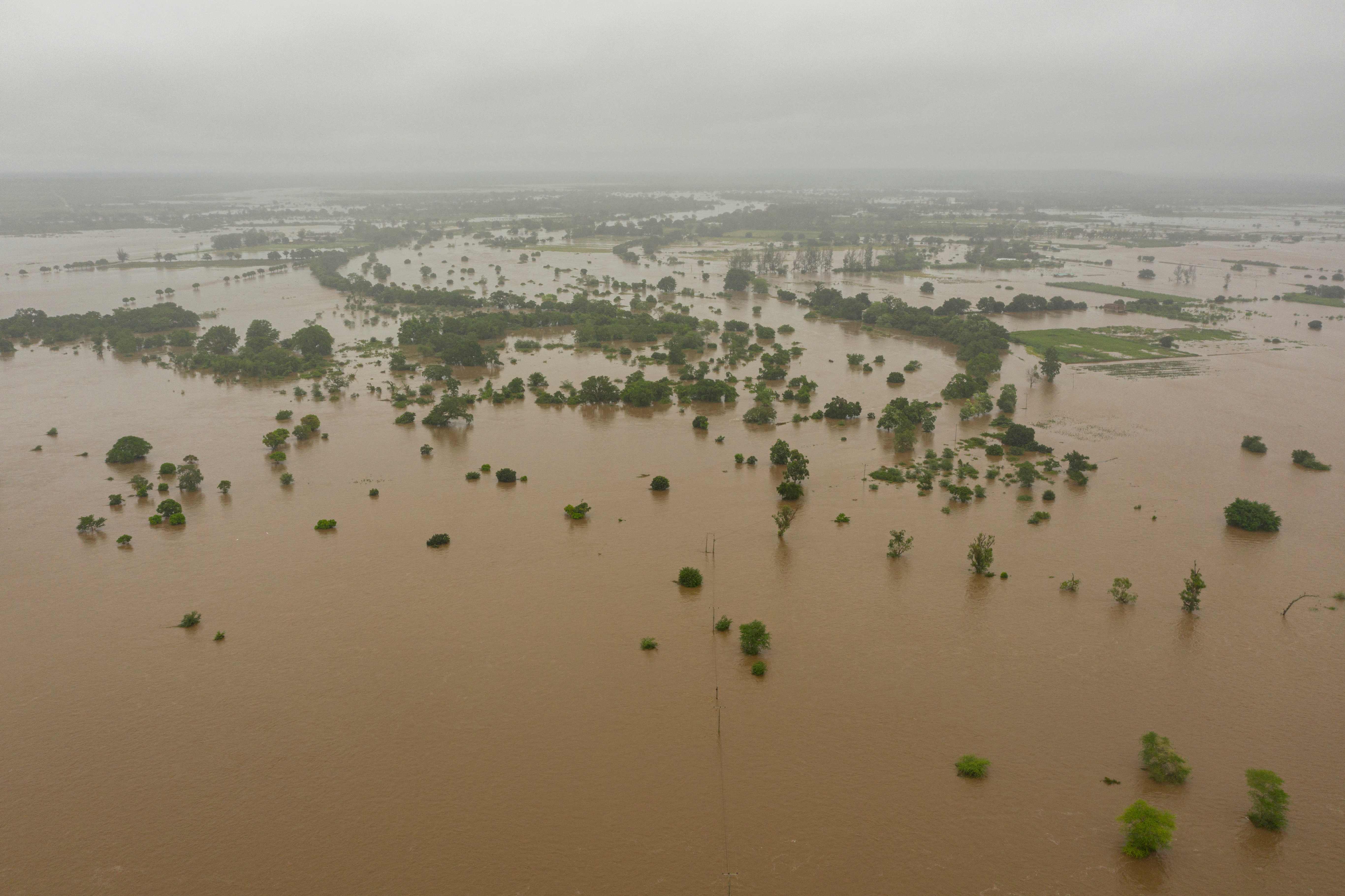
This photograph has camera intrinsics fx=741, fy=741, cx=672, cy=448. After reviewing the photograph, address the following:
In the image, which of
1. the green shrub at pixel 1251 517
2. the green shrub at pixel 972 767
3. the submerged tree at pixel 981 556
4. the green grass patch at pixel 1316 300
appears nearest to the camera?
the green shrub at pixel 972 767

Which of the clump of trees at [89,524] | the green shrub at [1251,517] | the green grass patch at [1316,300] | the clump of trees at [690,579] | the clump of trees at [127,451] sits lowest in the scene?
the clump of trees at [690,579]

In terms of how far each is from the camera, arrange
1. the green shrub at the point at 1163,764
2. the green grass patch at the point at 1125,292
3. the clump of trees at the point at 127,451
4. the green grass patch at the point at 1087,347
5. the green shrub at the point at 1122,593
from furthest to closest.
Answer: the green grass patch at the point at 1125,292 → the green grass patch at the point at 1087,347 → the clump of trees at the point at 127,451 → the green shrub at the point at 1122,593 → the green shrub at the point at 1163,764

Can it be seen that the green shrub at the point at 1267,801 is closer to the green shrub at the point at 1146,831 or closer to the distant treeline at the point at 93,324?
the green shrub at the point at 1146,831

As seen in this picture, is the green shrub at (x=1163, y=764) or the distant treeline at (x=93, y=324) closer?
the green shrub at (x=1163, y=764)

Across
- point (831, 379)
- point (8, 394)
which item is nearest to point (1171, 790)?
point (831, 379)

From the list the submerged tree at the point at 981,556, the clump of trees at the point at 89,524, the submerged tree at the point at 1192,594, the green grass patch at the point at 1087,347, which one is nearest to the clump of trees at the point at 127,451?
the clump of trees at the point at 89,524

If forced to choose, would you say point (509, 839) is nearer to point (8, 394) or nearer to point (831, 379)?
point (831, 379)

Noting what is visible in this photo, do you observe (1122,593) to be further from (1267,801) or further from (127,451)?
(127,451)

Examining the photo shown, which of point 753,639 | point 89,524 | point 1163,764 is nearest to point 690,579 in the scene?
point 753,639

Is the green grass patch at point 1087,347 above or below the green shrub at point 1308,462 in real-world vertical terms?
above

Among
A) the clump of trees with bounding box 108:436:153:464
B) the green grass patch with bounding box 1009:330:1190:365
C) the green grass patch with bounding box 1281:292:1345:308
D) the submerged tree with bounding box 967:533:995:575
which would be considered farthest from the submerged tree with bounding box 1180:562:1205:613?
the green grass patch with bounding box 1281:292:1345:308
